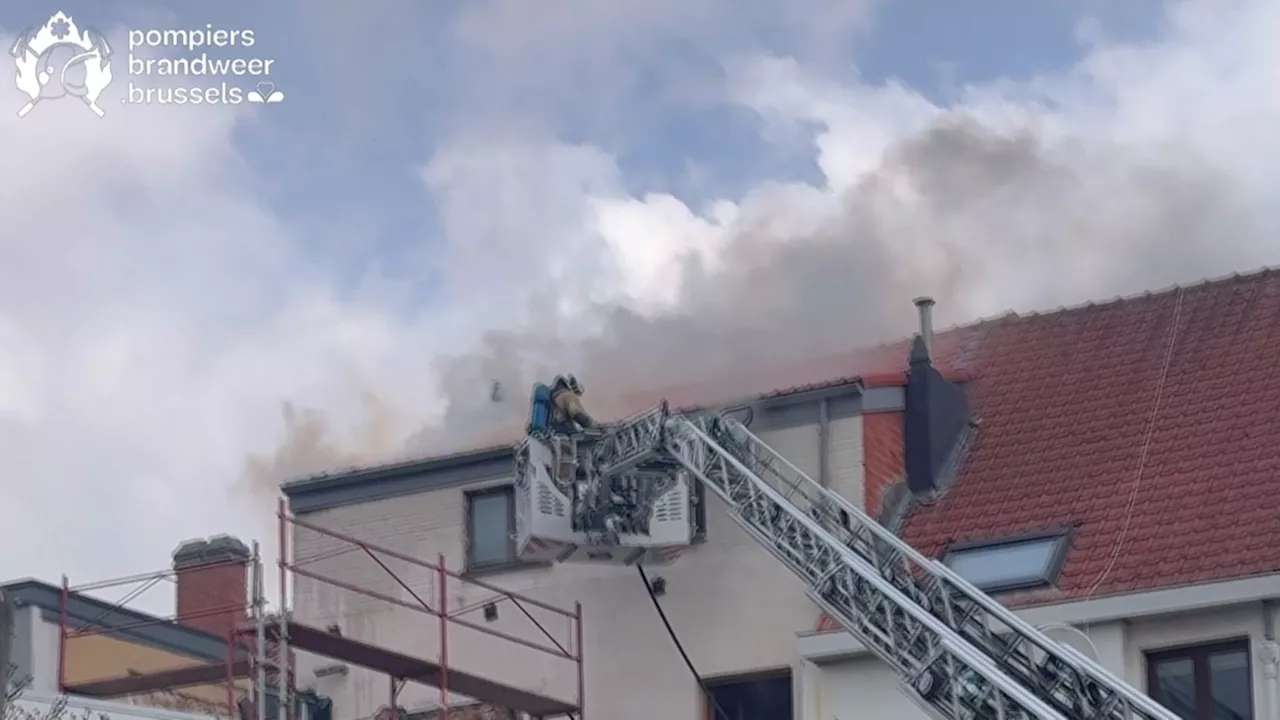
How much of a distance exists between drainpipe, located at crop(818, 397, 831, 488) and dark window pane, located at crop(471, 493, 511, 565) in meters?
4.34

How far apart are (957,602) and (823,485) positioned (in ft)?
15.4

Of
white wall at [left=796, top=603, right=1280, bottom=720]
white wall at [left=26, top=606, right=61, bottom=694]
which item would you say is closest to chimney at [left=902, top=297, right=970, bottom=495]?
white wall at [left=796, top=603, right=1280, bottom=720]

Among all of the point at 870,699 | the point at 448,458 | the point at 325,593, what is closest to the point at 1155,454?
the point at 870,699

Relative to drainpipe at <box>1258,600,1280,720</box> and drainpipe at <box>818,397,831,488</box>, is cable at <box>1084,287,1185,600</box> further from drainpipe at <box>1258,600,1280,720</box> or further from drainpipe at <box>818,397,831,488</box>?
drainpipe at <box>818,397,831,488</box>

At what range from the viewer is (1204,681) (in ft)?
80.7

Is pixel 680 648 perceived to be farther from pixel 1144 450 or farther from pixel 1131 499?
pixel 1144 450

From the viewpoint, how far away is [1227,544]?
81.9ft

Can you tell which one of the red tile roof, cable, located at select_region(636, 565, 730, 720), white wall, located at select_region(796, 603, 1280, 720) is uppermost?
the red tile roof

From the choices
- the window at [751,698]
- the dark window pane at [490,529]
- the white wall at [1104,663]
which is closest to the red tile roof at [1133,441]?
the white wall at [1104,663]

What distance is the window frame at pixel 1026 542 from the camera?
25.8m

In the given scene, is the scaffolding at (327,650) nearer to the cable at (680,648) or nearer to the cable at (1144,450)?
the cable at (680,648)

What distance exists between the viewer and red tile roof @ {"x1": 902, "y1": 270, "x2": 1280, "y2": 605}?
25438 mm

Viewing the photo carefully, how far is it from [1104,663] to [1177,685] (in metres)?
0.78

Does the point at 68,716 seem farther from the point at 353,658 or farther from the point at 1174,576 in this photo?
the point at 1174,576
